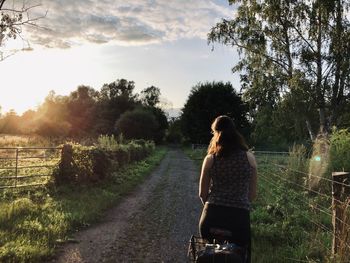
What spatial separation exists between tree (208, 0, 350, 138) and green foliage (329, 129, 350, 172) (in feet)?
26.2

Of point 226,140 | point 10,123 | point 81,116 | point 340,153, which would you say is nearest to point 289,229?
point 226,140

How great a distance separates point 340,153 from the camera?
13.1 m

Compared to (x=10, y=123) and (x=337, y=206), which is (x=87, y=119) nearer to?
(x=10, y=123)

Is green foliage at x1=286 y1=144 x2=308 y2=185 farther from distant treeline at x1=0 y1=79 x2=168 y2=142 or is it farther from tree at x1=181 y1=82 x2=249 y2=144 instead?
distant treeline at x1=0 y1=79 x2=168 y2=142

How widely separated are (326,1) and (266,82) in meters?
5.31

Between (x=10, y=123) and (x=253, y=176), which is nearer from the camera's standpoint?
(x=253, y=176)

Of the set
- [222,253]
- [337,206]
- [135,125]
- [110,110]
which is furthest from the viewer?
[110,110]

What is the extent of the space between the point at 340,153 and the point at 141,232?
7390 mm

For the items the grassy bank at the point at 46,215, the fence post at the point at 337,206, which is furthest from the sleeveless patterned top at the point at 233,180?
the grassy bank at the point at 46,215

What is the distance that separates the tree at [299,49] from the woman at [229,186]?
58.6 ft

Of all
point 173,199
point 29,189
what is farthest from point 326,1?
point 29,189

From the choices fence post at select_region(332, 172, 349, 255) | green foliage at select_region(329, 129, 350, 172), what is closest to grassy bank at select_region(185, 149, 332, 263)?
fence post at select_region(332, 172, 349, 255)

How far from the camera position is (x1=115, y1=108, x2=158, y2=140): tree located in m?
74.3

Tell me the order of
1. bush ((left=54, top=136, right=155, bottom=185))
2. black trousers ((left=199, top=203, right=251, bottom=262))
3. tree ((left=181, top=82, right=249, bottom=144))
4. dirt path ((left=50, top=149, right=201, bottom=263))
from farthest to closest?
tree ((left=181, top=82, right=249, bottom=144))
bush ((left=54, top=136, right=155, bottom=185))
dirt path ((left=50, top=149, right=201, bottom=263))
black trousers ((left=199, top=203, right=251, bottom=262))
